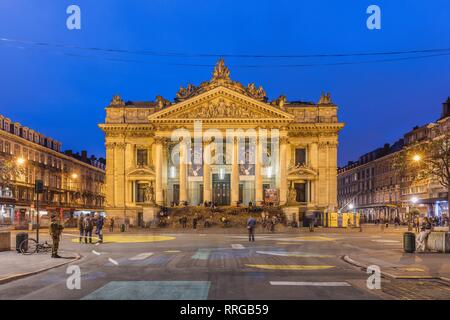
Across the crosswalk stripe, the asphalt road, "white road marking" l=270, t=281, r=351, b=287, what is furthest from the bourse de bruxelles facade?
"white road marking" l=270, t=281, r=351, b=287

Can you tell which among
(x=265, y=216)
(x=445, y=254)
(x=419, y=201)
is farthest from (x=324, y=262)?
(x=419, y=201)

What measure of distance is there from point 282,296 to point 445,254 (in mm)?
15177

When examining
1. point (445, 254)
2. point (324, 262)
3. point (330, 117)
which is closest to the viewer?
point (324, 262)

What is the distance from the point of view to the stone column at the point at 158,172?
7238cm

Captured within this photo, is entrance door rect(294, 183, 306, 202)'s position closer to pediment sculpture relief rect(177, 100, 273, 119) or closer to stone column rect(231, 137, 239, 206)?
stone column rect(231, 137, 239, 206)

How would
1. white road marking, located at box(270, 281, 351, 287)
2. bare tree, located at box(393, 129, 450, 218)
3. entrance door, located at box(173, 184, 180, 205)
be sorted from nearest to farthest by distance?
white road marking, located at box(270, 281, 351, 287)
bare tree, located at box(393, 129, 450, 218)
entrance door, located at box(173, 184, 180, 205)

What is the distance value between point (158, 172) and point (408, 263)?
55.3 meters

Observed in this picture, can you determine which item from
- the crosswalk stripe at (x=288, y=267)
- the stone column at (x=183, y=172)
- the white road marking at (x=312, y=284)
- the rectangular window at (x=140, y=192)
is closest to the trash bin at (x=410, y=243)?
the crosswalk stripe at (x=288, y=267)

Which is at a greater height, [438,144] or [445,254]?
[438,144]

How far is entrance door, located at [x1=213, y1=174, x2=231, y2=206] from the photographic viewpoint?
7506cm

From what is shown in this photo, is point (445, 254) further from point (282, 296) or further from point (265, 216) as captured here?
point (265, 216)

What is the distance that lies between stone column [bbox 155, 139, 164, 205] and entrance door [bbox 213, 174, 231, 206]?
776 centimetres

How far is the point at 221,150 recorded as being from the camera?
242 feet
